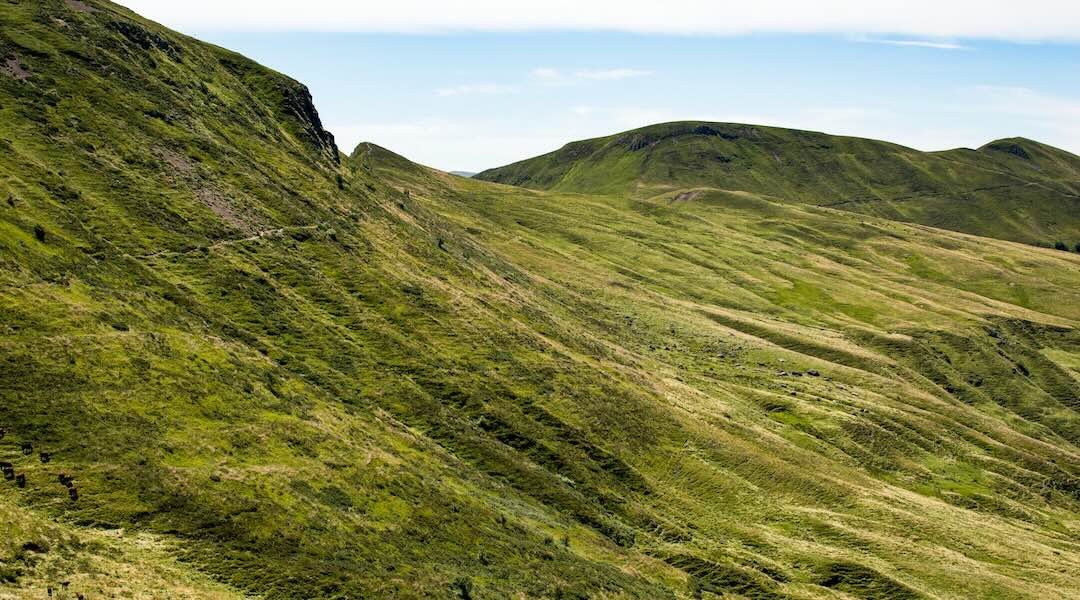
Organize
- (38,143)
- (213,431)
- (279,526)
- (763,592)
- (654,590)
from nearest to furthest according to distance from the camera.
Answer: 1. (279,526)
2. (213,431)
3. (654,590)
4. (763,592)
5. (38,143)

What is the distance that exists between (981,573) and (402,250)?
88785 millimetres

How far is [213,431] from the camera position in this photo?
172 feet

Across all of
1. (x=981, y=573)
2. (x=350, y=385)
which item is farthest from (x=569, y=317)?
(x=981, y=573)

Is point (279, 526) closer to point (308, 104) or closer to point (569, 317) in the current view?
point (569, 317)

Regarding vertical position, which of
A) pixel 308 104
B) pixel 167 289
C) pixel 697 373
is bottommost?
pixel 697 373

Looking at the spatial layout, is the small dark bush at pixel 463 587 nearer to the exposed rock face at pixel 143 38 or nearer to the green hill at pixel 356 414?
the green hill at pixel 356 414

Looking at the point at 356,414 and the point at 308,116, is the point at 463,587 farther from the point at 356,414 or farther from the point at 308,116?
the point at 308,116

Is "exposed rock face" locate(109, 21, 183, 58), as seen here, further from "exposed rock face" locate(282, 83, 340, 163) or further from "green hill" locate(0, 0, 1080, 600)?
"exposed rock face" locate(282, 83, 340, 163)

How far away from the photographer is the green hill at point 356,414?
142 ft

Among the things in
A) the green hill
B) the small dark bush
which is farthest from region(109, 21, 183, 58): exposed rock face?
the small dark bush

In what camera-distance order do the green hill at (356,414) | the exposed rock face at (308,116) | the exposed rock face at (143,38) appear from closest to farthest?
the green hill at (356,414), the exposed rock face at (143,38), the exposed rock face at (308,116)

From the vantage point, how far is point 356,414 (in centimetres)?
7044

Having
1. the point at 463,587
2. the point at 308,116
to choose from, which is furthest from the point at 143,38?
the point at 463,587

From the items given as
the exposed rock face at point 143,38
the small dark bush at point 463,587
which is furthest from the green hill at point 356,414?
the exposed rock face at point 143,38
